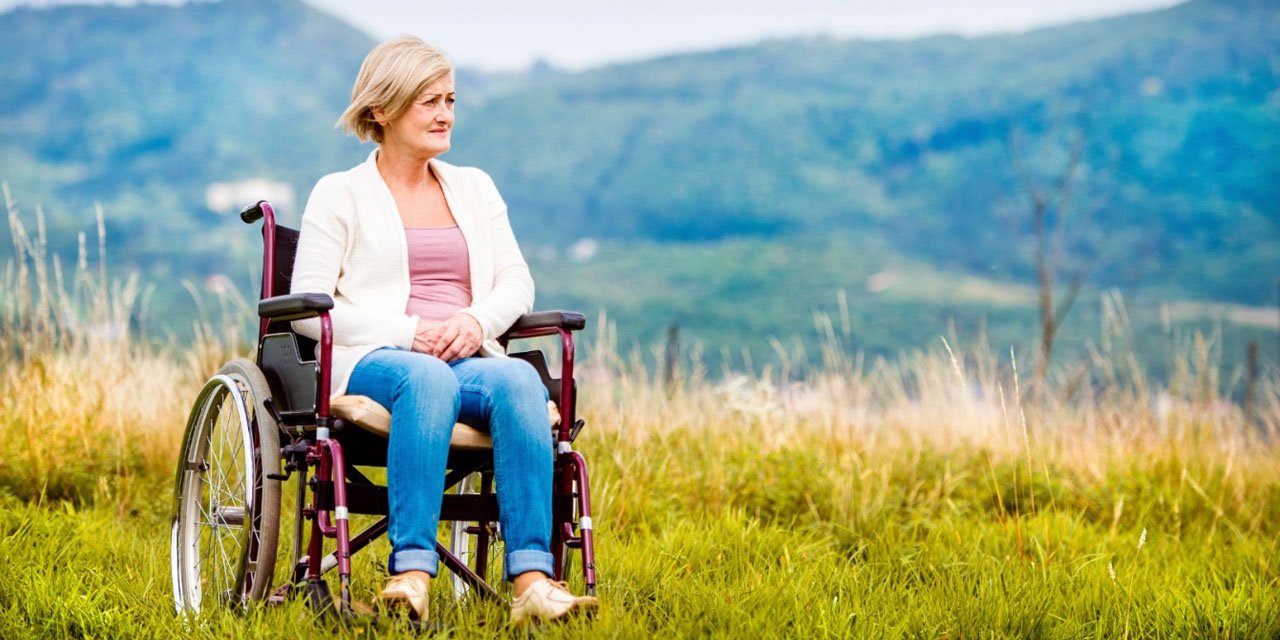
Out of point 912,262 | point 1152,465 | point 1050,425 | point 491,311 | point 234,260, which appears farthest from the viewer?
point 912,262

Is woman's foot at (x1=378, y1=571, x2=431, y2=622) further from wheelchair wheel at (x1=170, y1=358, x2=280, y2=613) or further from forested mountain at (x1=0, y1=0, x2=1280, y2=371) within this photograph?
forested mountain at (x1=0, y1=0, x2=1280, y2=371)

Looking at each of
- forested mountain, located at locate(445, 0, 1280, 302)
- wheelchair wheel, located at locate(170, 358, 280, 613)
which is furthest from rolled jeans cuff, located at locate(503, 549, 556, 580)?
forested mountain, located at locate(445, 0, 1280, 302)

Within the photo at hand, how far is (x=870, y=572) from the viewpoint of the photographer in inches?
128

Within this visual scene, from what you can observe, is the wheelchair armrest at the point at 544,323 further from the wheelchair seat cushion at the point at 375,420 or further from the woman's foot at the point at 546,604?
the woman's foot at the point at 546,604

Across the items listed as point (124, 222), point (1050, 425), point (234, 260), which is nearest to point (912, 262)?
point (234, 260)

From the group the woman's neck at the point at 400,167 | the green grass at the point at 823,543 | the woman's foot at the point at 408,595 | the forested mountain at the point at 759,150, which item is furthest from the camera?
the forested mountain at the point at 759,150

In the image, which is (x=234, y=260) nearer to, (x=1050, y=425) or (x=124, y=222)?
(x=124, y=222)

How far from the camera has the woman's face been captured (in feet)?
8.82

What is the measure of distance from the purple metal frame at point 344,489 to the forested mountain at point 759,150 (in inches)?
2485

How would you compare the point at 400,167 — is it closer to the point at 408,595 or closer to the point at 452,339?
the point at 452,339

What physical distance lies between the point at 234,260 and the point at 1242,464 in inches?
3024

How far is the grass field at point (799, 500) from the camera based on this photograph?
2.59 metres

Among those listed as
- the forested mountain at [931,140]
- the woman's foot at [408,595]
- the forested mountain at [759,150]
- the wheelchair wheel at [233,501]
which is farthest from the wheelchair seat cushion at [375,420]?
the forested mountain at [931,140]

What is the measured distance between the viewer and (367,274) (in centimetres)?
266
